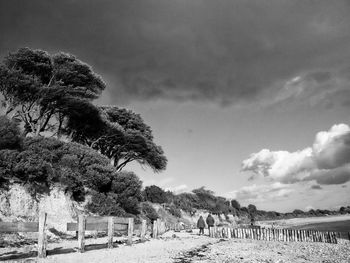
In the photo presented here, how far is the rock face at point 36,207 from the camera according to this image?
1320 centimetres

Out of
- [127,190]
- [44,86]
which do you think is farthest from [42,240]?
[44,86]

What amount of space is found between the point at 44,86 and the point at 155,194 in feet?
73.8

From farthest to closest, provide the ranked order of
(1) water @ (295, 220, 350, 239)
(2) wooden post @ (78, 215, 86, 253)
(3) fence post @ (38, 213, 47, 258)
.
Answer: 1. (1) water @ (295, 220, 350, 239)
2. (2) wooden post @ (78, 215, 86, 253)
3. (3) fence post @ (38, 213, 47, 258)

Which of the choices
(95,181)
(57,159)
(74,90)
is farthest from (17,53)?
(95,181)

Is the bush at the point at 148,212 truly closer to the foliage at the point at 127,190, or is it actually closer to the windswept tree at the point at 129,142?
the foliage at the point at 127,190

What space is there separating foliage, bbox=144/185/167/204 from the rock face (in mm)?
22498

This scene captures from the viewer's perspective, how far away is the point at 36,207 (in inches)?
570

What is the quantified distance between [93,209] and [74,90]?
1092cm

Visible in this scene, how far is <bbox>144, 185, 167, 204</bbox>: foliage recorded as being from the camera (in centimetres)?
3903

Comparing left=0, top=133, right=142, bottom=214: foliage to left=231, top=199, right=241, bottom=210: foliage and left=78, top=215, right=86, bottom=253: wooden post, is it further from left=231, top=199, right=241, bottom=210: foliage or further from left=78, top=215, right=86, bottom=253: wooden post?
left=231, top=199, right=241, bottom=210: foliage

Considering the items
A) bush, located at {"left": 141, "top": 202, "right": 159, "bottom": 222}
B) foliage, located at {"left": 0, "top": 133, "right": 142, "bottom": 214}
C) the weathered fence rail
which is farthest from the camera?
bush, located at {"left": 141, "top": 202, "right": 159, "bottom": 222}

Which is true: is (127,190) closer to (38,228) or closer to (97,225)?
(97,225)

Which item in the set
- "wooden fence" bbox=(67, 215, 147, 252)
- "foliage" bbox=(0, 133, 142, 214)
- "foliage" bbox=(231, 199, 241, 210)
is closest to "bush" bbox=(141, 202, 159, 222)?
"foliage" bbox=(0, 133, 142, 214)

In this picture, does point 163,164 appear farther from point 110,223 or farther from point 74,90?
point 110,223
